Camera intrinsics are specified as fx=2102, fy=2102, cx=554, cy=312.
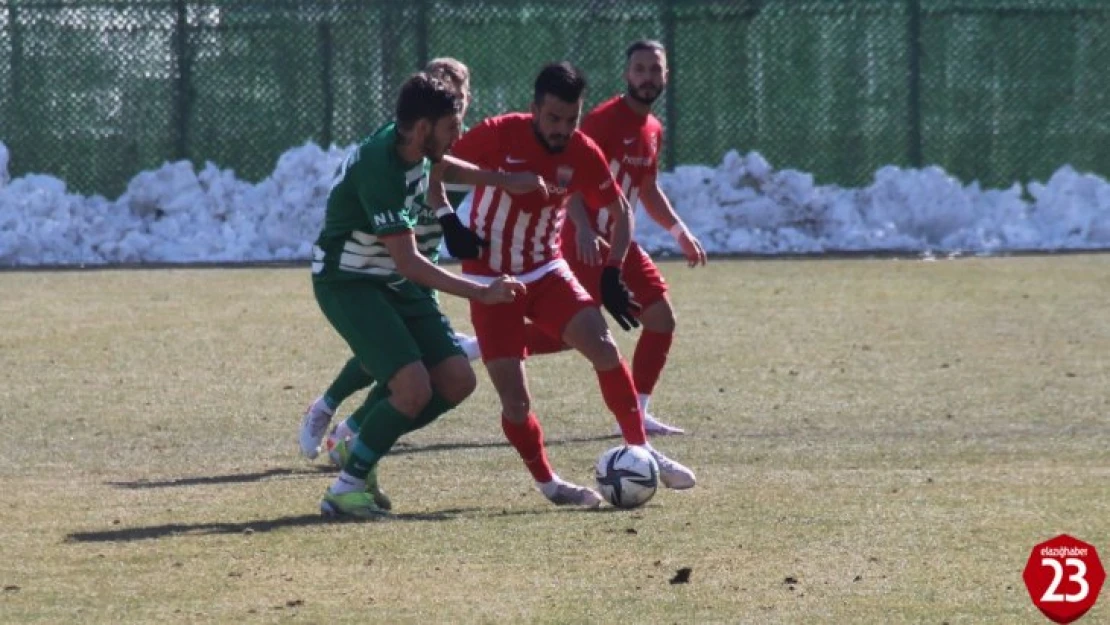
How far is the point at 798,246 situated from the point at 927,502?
14390 millimetres

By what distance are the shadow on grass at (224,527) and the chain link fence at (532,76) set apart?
15.9 meters

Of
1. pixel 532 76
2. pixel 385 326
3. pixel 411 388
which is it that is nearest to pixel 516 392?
pixel 411 388

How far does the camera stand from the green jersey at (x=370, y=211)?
8.38 metres

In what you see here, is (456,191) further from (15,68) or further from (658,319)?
(15,68)

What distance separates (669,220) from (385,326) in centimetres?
303

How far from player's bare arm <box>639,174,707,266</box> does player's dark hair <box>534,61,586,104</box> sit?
2.10 metres

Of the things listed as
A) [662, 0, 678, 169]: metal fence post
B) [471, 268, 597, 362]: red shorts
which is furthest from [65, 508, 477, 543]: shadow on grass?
[662, 0, 678, 169]: metal fence post

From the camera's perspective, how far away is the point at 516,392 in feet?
30.3

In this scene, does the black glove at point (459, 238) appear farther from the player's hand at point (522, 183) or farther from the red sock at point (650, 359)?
the red sock at point (650, 359)

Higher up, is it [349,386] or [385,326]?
[385,326]

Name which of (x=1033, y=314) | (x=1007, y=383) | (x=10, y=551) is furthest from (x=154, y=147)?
(x=10, y=551)

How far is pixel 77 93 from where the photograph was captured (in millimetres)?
24516

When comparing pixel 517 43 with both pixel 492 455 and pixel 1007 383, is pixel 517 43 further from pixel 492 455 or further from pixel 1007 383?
pixel 492 455

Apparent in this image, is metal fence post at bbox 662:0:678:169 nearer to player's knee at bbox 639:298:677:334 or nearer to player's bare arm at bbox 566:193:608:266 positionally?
player's knee at bbox 639:298:677:334
